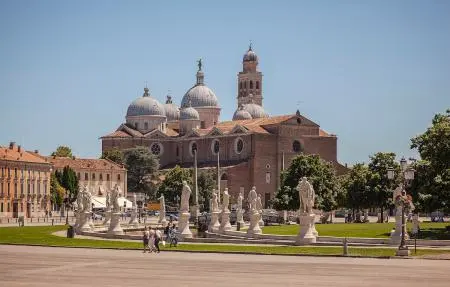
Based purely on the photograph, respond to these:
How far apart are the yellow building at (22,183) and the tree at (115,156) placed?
3960 cm

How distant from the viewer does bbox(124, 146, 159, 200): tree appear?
17988 centimetres

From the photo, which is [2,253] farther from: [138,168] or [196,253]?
[138,168]

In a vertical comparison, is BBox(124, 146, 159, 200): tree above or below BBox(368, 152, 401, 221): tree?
above

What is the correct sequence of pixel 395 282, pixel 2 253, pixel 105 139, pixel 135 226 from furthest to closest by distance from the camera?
pixel 105 139
pixel 135 226
pixel 2 253
pixel 395 282

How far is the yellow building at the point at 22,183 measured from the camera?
125 m

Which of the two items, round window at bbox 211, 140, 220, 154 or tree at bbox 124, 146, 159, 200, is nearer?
tree at bbox 124, 146, 159, 200

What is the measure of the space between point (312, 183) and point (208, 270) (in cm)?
7287

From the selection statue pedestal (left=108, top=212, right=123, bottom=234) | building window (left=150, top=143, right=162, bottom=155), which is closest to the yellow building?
building window (left=150, top=143, right=162, bottom=155)

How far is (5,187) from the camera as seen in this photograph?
125m

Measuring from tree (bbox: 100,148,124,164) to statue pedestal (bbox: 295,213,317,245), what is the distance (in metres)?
129

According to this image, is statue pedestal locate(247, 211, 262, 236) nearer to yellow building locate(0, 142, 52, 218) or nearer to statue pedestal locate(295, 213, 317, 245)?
statue pedestal locate(295, 213, 317, 245)

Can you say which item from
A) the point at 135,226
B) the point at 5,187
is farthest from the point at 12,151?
the point at 135,226

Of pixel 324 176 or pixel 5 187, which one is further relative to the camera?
pixel 5 187

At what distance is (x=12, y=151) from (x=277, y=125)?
179 ft
